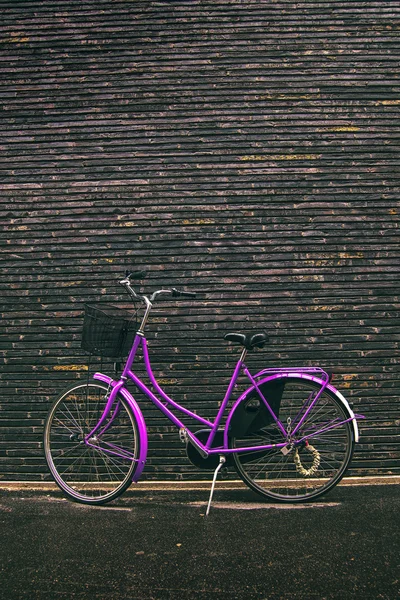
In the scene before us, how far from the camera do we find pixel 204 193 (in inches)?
178

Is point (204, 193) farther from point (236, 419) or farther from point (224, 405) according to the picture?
point (236, 419)

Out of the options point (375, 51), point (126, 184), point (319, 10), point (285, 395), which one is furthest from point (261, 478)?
point (319, 10)

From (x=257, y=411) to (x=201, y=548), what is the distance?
1.00 m

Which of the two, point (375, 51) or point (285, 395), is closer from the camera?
point (285, 395)

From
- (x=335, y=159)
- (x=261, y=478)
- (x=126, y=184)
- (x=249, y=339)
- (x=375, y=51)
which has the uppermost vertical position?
(x=375, y=51)

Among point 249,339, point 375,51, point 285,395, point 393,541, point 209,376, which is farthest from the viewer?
point 375,51

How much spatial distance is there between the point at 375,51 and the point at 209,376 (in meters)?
3.35

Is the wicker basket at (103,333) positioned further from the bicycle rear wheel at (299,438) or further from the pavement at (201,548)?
the pavement at (201,548)

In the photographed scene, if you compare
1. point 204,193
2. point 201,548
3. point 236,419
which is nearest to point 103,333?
point 236,419

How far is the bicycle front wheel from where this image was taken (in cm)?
371

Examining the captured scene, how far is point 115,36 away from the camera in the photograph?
4738 millimetres

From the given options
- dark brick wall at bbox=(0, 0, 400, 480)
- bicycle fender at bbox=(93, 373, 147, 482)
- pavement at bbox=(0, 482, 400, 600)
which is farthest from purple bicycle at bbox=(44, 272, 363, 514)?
dark brick wall at bbox=(0, 0, 400, 480)

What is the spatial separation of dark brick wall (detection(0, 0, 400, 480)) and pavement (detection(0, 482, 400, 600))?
Result: 746 millimetres

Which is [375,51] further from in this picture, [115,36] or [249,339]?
[249,339]
